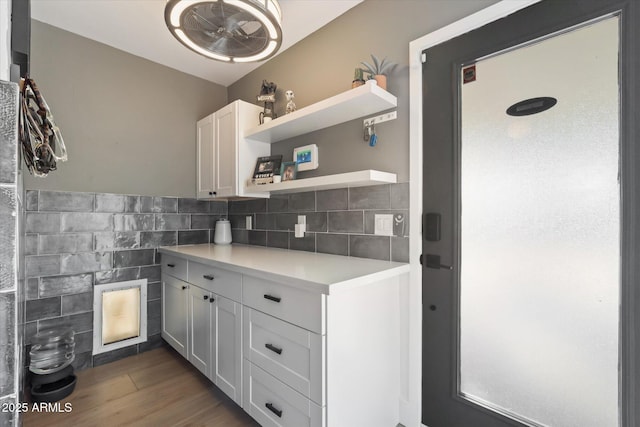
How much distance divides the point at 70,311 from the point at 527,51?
11.0 feet


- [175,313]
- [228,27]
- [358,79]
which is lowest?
[175,313]

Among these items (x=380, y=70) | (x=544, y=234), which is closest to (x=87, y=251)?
(x=380, y=70)

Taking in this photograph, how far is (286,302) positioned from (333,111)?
1171mm

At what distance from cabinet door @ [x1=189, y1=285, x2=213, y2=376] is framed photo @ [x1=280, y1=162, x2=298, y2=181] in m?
1.00

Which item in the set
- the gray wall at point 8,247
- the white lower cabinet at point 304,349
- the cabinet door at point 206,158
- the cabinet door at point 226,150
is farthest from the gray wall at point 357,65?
the gray wall at point 8,247

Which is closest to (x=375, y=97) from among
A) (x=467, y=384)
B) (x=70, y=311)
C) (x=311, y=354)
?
(x=311, y=354)

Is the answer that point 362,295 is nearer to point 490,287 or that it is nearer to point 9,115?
point 490,287

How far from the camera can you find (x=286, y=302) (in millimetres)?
1381

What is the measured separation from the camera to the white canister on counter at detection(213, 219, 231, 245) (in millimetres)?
2930

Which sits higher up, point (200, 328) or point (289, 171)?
point (289, 171)

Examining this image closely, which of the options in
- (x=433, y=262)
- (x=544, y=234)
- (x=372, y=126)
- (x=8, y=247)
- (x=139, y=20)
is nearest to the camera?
(x=8, y=247)

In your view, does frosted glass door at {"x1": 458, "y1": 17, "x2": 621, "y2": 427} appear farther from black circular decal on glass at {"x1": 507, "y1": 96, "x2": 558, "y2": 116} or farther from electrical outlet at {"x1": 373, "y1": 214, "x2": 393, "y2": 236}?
electrical outlet at {"x1": 373, "y1": 214, "x2": 393, "y2": 236}

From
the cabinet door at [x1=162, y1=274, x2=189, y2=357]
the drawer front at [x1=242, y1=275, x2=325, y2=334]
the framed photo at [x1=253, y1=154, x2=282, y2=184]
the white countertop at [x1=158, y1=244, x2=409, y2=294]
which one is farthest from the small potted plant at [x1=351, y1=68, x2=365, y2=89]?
the cabinet door at [x1=162, y1=274, x2=189, y2=357]

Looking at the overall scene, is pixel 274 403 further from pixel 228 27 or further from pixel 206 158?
pixel 206 158
